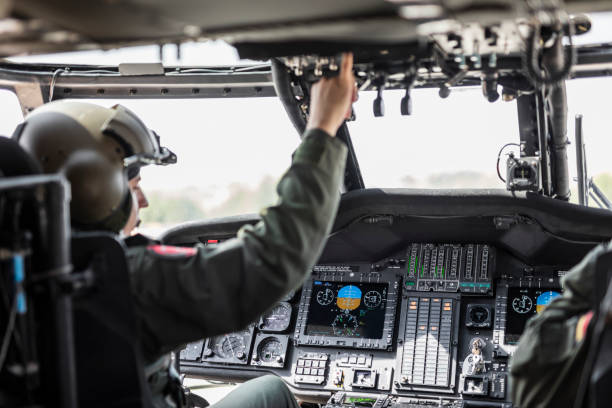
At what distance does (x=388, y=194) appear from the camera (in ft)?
10.0

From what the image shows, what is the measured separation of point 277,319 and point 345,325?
347 mm

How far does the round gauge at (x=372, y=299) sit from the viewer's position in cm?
335

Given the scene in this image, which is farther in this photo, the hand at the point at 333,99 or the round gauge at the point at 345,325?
the round gauge at the point at 345,325

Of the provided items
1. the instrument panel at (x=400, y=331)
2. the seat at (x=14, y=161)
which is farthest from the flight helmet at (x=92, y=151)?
the instrument panel at (x=400, y=331)

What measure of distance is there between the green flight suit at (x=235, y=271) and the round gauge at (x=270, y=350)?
1.71 meters

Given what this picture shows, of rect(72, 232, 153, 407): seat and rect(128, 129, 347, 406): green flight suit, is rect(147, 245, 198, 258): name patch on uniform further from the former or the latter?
rect(72, 232, 153, 407): seat

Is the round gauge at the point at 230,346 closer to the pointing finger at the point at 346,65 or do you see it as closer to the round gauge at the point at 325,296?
the round gauge at the point at 325,296

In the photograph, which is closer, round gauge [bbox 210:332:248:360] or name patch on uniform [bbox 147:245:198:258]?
name patch on uniform [bbox 147:245:198:258]

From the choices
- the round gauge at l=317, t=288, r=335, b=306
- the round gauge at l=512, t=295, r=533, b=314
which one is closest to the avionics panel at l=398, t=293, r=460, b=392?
the round gauge at l=512, t=295, r=533, b=314

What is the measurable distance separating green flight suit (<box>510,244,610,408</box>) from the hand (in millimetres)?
650

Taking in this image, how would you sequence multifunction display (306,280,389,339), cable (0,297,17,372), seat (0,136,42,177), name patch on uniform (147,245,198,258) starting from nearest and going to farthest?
1. cable (0,297,17,372)
2. seat (0,136,42,177)
3. name patch on uniform (147,245,198,258)
4. multifunction display (306,280,389,339)

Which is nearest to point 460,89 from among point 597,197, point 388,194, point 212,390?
point 388,194

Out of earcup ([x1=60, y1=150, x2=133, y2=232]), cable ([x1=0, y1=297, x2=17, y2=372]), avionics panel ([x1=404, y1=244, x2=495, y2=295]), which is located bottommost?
avionics panel ([x1=404, y1=244, x2=495, y2=295])

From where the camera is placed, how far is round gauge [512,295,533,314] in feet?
10.3
